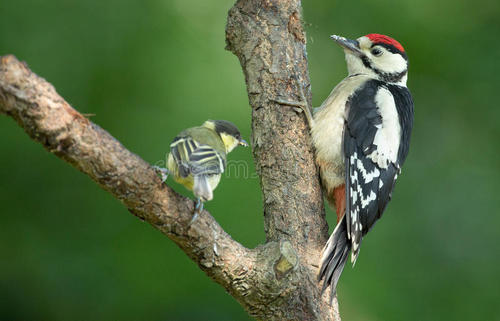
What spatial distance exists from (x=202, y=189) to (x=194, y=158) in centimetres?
17

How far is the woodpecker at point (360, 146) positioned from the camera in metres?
2.97

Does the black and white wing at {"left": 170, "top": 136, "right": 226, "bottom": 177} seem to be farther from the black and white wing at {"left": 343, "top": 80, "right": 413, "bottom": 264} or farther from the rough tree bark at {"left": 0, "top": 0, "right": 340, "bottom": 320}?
the black and white wing at {"left": 343, "top": 80, "right": 413, "bottom": 264}

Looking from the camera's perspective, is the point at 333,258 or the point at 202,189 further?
the point at 333,258

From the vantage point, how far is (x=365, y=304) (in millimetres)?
4059

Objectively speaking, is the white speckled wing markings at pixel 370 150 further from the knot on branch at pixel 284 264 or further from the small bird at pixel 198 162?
the small bird at pixel 198 162

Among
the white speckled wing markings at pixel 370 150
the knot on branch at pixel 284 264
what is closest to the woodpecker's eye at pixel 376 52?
the white speckled wing markings at pixel 370 150

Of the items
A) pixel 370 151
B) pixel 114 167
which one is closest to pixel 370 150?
pixel 370 151

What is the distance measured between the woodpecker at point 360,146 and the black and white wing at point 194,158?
2.68ft

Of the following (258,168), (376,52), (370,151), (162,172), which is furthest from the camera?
(376,52)

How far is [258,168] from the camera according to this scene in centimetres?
283

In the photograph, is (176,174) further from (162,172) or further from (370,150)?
(370,150)

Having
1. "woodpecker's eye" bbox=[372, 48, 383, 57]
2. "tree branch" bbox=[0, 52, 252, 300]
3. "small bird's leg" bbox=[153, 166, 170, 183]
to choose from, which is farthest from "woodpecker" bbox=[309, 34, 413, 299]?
"small bird's leg" bbox=[153, 166, 170, 183]

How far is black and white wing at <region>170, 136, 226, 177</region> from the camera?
2.13m

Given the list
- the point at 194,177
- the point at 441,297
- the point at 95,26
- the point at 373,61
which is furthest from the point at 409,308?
the point at 95,26
